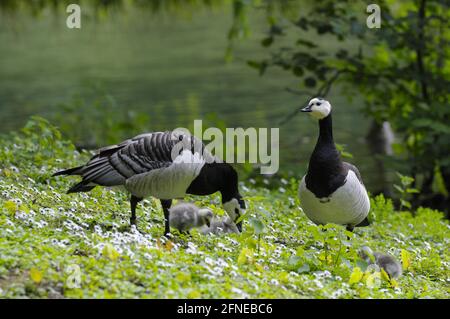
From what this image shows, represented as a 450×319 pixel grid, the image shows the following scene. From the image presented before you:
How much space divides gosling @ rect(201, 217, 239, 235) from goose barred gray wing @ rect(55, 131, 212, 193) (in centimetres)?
97

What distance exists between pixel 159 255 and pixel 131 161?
152 centimetres

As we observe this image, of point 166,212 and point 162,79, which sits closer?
point 166,212

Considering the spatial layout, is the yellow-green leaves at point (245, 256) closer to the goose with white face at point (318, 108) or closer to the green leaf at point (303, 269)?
the green leaf at point (303, 269)

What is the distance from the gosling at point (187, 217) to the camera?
25.2 ft

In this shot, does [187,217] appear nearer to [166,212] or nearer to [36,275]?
[166,212]

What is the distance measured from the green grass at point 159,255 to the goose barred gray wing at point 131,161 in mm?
359

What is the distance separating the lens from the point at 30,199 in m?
7.57

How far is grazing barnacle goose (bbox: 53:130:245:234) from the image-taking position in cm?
721

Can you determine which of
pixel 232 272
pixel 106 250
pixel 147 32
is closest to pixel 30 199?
pixel 106 250

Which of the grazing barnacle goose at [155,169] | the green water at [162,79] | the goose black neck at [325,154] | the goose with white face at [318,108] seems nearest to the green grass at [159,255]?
the grazing barnacle goose at [155,169]

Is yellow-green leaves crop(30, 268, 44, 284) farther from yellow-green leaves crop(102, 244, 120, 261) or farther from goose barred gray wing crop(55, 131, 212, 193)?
goose barred gray wing crop(55, 131, 212, 193)

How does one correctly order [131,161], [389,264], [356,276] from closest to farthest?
1. [356,276]
2. [389,264]
3. [131,161]

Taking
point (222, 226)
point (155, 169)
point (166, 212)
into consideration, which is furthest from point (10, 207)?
point (222, 226)

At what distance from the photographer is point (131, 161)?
7.34m
